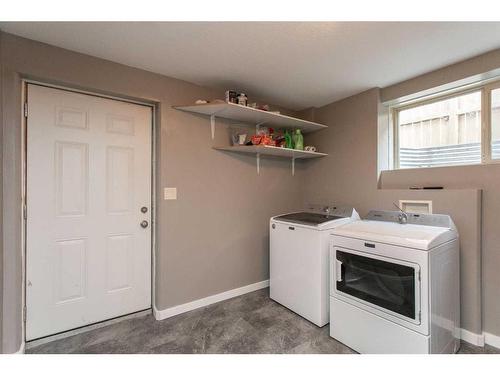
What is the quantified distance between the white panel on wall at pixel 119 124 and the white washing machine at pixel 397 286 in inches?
77.6

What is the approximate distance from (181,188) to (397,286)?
6.08ft

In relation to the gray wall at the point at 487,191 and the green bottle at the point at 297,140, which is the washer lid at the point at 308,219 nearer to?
the green bottle at the point at 297,140

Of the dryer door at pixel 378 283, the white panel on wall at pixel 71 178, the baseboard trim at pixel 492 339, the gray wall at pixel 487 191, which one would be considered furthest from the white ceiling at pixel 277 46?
the baseboard trim at pixel 492 339

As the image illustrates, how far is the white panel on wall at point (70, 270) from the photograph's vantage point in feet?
6.02

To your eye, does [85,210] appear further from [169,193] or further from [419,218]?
[419,218]

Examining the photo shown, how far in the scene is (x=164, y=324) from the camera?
203 cm

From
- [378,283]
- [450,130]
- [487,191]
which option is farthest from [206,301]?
[450,130]

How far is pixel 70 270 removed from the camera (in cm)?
187

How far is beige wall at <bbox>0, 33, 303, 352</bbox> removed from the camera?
1557 millimetres

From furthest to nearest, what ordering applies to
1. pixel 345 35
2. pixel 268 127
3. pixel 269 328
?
pixel 268 127 < pixel 269 328 < pixel 345 35

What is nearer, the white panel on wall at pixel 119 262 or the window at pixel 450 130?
the window at pixel 450 130
